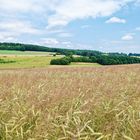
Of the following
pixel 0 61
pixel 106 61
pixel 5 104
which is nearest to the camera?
pixel 5 104

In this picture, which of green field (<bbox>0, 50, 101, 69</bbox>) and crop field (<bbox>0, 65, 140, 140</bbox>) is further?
green field (<bbox>0, 50, 101, 69</bbox>)

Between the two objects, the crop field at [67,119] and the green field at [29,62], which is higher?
the crop field at [67,119]

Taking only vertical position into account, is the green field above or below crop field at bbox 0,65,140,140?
below

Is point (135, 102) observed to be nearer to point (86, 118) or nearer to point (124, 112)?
point (124, 112)

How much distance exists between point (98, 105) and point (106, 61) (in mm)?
63177

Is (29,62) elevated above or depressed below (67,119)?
below

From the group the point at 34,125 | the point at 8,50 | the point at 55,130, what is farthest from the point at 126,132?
the point at 8,50

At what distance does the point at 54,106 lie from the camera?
5.27 meters

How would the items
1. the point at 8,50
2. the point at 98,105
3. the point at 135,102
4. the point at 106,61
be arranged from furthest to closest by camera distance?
the point at 8,50 → the point at 106,61 → the point at 135,102 → the point at 98,105

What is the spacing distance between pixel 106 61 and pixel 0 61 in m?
26.0

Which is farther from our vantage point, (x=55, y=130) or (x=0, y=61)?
(x=0, y=61)

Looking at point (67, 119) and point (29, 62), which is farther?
point (29, 62)

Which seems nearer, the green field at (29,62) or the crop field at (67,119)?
the crop field at (67,119)

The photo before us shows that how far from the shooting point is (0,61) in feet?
254
